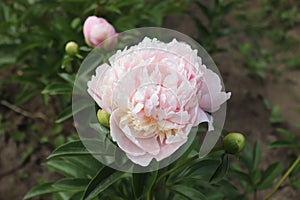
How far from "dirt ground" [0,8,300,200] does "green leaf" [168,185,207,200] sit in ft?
3.15

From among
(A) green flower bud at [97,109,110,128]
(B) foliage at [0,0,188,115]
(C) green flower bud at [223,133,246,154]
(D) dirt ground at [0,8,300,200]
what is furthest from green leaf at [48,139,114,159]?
(D) dirt ground at [0,8,300,200]

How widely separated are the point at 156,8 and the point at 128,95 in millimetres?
1222

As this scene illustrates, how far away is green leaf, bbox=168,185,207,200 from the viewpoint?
975 millimetres

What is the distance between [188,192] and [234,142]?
0.73ft

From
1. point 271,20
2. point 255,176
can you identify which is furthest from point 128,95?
point 271,20

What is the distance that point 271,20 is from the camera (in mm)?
2760

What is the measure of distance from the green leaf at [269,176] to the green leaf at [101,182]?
62 cm

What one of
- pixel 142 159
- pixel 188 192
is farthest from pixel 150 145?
pixel 188 192

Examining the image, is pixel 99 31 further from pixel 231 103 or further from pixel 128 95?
pixel 231 103

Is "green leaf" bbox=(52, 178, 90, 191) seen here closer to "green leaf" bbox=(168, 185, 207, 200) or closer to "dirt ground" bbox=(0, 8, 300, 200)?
"green leaf" bbox=(168, 185, 207, 200)

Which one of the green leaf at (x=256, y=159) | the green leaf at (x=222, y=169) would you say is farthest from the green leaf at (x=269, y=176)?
the green leaf at (x=222, y=169)

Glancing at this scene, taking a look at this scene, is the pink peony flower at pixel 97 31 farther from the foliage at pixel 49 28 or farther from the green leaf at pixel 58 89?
the foliage at pixel 49 28

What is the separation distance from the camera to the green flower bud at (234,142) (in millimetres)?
828

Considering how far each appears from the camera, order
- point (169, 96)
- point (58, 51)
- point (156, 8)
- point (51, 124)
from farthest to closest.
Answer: point (51, 124) < point (156, 8) < point (58, 51) < point (169, 96)
